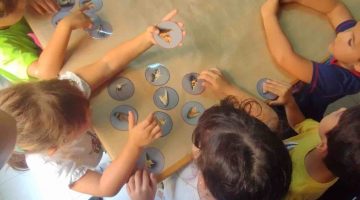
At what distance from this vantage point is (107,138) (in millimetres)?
906

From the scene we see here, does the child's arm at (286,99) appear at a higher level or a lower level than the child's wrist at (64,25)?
lower

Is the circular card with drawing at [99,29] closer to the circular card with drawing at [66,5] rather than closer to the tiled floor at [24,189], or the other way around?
the circular card with drawing at [66,5]

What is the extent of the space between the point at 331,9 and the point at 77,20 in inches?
27.1

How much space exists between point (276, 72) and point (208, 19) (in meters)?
0.23

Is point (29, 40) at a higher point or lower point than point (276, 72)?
lower

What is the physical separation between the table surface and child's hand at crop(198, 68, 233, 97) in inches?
1.0

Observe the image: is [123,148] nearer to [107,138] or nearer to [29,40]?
[107,138]

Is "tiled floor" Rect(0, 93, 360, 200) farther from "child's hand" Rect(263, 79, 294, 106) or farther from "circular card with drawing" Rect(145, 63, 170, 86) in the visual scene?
"child's hand" Rect(263, 79, 294, 106)

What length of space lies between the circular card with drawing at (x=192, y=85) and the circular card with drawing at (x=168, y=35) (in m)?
0.09

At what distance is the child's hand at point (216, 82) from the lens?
0.97m

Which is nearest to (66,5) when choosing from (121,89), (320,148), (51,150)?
(121,89)

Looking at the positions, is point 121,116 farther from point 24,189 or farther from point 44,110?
point 24,189

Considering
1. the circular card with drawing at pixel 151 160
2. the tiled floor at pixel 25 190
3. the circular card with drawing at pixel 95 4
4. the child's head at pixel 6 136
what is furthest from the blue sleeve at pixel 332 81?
the tiled floor at pixel 25 190

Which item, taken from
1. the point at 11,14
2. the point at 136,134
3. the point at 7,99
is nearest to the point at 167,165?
the point at 136,134
